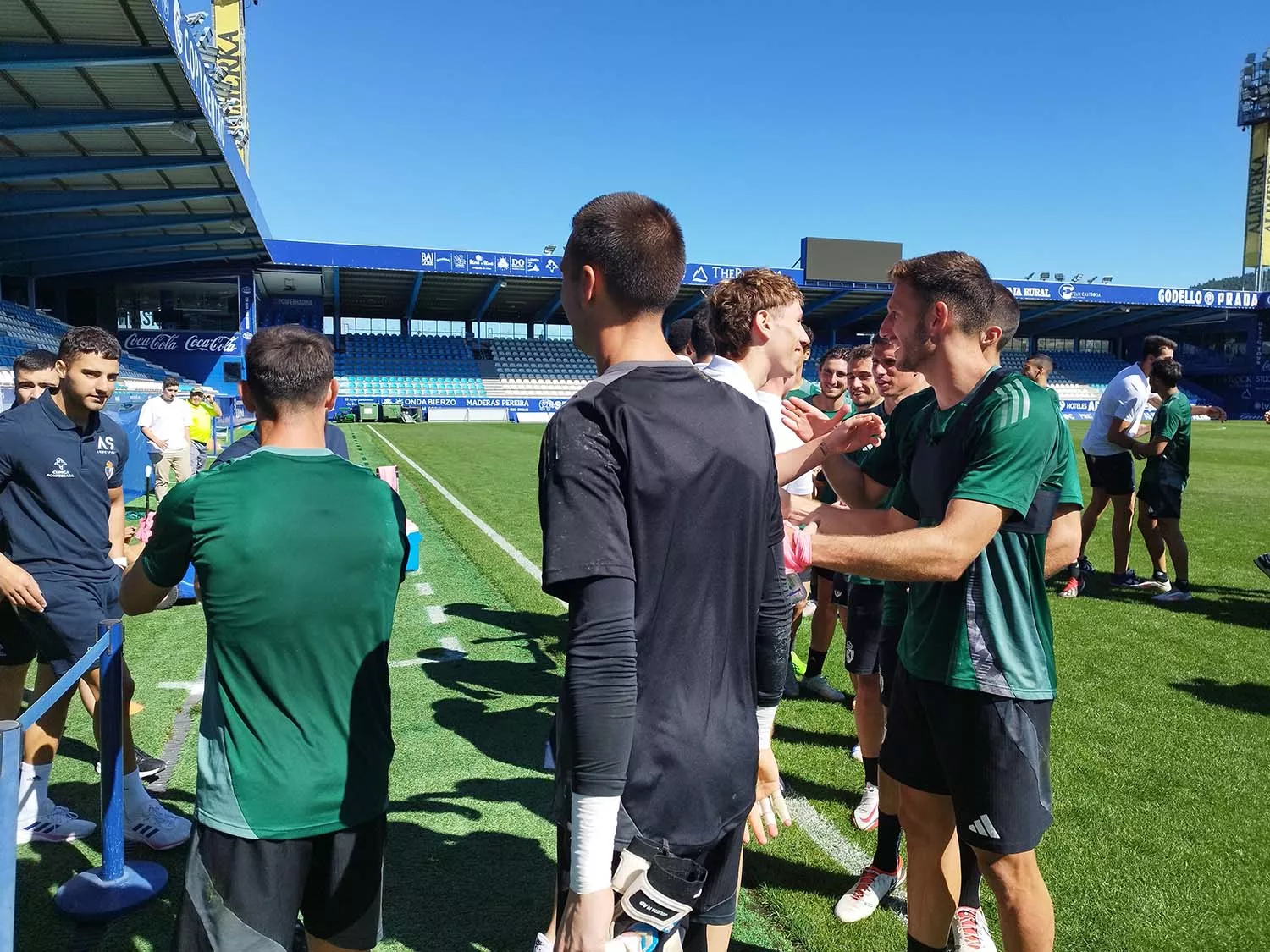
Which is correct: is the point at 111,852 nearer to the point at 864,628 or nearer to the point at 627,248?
the point at 627,248

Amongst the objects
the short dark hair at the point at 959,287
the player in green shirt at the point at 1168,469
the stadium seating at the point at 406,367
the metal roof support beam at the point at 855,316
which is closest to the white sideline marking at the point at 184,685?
the short dark hair at the point at 959,287

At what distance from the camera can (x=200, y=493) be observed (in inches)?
78.7

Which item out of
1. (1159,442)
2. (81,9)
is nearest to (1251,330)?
(1159,442)

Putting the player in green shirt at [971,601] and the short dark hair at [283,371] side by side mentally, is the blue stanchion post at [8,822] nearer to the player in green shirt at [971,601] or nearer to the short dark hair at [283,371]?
the short dark hair at [283,371]

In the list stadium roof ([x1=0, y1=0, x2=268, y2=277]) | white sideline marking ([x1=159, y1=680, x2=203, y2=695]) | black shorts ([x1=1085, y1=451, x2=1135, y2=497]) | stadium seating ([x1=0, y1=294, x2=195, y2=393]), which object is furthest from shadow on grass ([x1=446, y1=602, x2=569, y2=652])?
stadium seating ([x1=0, y1=294, x2=195, y2=393])

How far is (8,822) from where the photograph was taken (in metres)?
1.76

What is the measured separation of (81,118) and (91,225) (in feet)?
35.2

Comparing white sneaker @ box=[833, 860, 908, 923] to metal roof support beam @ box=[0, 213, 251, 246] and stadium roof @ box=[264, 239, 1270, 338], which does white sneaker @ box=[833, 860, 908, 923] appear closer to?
metal roof support beam @ box=[0, 213, 251, 246]

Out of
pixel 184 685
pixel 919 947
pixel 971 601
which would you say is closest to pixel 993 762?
pixel 971 601

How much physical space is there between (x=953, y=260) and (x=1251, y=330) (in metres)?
71.7

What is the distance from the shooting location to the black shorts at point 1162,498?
26.6 feet

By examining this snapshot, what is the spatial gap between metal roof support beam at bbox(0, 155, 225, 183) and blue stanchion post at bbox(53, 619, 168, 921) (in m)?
24.7

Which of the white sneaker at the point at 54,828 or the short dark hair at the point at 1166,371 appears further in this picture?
the short dark hair at the point at 1166,371

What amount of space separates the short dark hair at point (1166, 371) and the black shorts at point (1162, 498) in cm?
102
